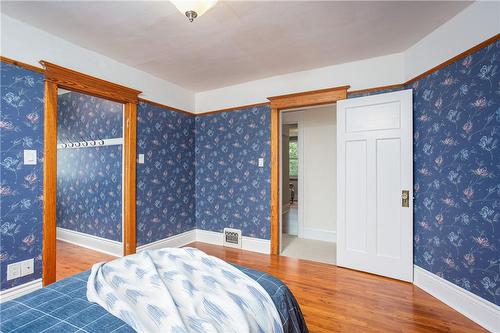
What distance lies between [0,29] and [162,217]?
8.52 ft

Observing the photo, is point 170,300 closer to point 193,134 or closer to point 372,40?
point 372,40

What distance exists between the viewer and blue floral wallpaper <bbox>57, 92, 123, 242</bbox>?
3.45 meters

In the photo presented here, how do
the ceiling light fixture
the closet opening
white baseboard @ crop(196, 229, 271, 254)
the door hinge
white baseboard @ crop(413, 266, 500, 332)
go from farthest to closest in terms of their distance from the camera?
white baseboard @ crop(196, 229, 271, 254) → the closet opening → the door hinge → white baseboard @ crop(413, 266, 500, 332) → the ceiling light fixture

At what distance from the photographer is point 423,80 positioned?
251 cm

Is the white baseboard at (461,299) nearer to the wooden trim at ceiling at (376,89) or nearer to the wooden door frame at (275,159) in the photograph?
the wooden door frame at (275,159)

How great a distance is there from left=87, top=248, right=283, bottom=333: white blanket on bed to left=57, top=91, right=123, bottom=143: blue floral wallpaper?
2531mm

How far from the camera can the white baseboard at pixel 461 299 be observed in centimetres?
180

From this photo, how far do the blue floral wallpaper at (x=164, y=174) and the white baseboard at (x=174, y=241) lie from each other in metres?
0.06

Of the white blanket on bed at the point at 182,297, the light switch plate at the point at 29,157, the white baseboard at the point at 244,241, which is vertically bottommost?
the white baseboard at the point at 244,241

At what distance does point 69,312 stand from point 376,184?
2.88 m

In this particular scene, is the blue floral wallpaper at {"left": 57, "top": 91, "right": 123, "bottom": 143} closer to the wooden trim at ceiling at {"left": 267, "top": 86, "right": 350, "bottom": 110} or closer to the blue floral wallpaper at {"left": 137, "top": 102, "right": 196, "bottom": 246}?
the blue floral wallpaper at {"left": 137, "top": 102, "right": 196, "bottom": 246}

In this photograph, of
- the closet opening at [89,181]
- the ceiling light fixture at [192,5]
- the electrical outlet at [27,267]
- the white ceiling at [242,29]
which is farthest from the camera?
the closet opening at [89,181]

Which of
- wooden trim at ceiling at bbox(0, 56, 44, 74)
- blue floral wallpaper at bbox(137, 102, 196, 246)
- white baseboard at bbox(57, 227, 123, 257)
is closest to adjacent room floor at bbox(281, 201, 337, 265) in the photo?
blue floral wallpaper at bbox(137, 102, 196, 246)

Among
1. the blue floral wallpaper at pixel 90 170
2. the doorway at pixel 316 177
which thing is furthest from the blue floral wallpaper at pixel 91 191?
the doorway at pixel 316 177
